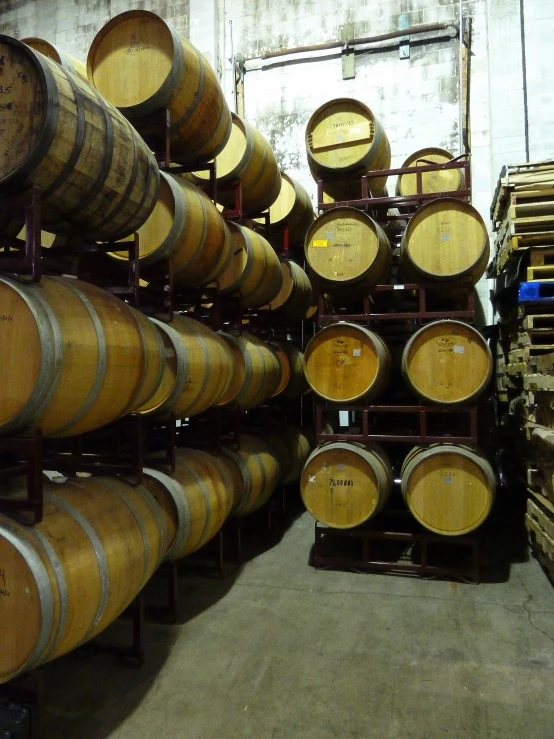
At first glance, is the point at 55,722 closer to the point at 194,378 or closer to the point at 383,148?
the point at 194,378

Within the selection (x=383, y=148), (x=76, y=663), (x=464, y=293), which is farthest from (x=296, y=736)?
(x=383, y=148)

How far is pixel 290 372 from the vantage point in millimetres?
6594

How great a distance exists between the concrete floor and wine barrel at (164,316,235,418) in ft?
5.33

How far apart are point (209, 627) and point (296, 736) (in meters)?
1.34

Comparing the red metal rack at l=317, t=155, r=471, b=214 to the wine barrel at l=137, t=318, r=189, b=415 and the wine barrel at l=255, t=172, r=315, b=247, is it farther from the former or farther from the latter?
the wine barrel at l=137, t=318, r=189, b=415

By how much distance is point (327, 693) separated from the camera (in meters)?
3.15

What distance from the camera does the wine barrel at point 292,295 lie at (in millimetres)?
6707

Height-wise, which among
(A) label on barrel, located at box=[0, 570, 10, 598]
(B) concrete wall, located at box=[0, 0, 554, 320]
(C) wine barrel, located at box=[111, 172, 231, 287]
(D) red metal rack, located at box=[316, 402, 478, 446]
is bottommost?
(A) label on barrel, located at box=[0, 570, 10, 598]

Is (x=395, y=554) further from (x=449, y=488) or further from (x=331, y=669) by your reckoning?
(x=331, y=669)

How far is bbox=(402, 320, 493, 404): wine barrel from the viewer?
4906mm

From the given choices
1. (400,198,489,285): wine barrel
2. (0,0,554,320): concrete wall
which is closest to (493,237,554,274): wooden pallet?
(400,198,489,285): wine barrel

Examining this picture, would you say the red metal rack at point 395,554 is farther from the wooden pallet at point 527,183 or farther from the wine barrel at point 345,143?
the wine barrel at point 345,143

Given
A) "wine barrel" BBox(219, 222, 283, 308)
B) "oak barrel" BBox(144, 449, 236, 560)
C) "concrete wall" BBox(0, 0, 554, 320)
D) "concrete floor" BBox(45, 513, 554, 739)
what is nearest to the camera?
"concrete floor" BBox(45, 513, 554, 739)

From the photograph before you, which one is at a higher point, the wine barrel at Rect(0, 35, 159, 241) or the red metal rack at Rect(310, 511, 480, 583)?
the wine barrel at Rect(0, 35, 159, 241)
